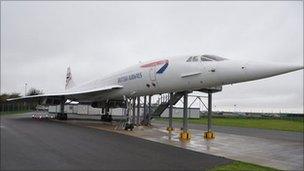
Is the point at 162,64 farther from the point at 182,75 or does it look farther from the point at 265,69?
the point at 265,69

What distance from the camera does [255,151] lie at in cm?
1416

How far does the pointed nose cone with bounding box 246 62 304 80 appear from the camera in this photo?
552 inches

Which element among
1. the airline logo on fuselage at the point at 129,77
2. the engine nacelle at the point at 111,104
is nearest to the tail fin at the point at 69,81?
the engine nacelle at the point at 111,104

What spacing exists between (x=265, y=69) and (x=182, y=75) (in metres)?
4.27

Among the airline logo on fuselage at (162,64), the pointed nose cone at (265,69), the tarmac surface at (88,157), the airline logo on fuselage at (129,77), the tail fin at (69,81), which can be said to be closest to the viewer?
the tarmac surface at (88,157)

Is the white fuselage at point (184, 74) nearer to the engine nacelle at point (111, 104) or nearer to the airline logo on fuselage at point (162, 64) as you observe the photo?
the airline logo on fuselage at point (162, 64)

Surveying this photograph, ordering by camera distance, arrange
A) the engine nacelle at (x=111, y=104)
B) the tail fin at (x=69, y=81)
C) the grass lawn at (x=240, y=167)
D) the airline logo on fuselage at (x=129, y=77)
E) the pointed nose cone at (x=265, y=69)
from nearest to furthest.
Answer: the grass lawn at (x=240, y=167), the pointed nose cone at (x=265, y=69), the airline logo on fuselage at (x=129, y=77), the engine nacelle at (x=111, y=104), the tail fin at (x=69, y=81)

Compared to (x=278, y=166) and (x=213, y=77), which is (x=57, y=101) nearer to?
(x=213, y=77)

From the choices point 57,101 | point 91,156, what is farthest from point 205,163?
point 57,101

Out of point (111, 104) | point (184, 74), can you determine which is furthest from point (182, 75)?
point (111, 104)

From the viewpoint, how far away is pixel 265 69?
14539 mm

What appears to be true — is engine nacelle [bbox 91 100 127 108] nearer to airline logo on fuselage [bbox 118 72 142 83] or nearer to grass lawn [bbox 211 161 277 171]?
airline logo on fuselage [bbox 118 72 142 83]

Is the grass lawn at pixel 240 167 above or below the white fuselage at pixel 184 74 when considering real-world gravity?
below

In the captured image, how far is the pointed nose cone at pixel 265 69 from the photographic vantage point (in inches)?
552
